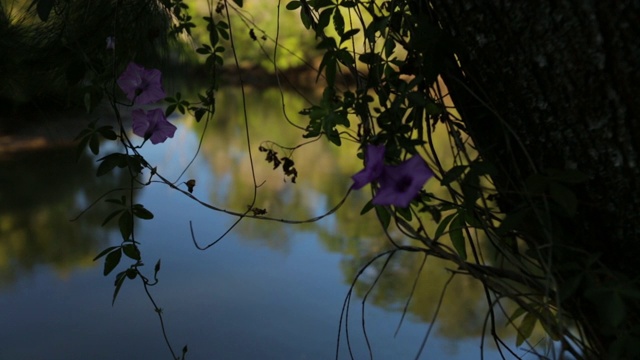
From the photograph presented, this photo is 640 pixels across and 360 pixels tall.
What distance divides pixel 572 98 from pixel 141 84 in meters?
0.46

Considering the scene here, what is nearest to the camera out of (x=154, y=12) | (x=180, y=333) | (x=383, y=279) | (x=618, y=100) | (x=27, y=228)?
(x=618, y=100)


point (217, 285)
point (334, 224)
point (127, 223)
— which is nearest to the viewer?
point (127, 223)

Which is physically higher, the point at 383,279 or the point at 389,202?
the point at 383,279

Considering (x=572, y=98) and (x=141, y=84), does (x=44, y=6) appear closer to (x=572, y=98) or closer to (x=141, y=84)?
(x=141, y=84)

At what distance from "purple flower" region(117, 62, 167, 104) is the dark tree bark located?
0.33 metres

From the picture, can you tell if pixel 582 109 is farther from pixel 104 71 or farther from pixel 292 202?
pixel 292 202

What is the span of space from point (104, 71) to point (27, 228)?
1736mm

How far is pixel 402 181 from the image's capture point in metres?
0.54

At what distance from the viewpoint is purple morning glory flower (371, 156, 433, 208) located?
1.74ft

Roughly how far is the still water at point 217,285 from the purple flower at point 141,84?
0.60 metres

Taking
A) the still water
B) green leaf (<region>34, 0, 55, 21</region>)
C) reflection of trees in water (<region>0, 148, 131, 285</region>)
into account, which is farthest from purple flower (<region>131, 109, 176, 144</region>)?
reflection of trees in water (<region>0, 148, 131, 285</region>)

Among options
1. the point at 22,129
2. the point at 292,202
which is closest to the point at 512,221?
the point at 292,202

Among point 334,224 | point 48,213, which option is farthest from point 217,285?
point 48,213

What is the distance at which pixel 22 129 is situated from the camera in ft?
13.5
